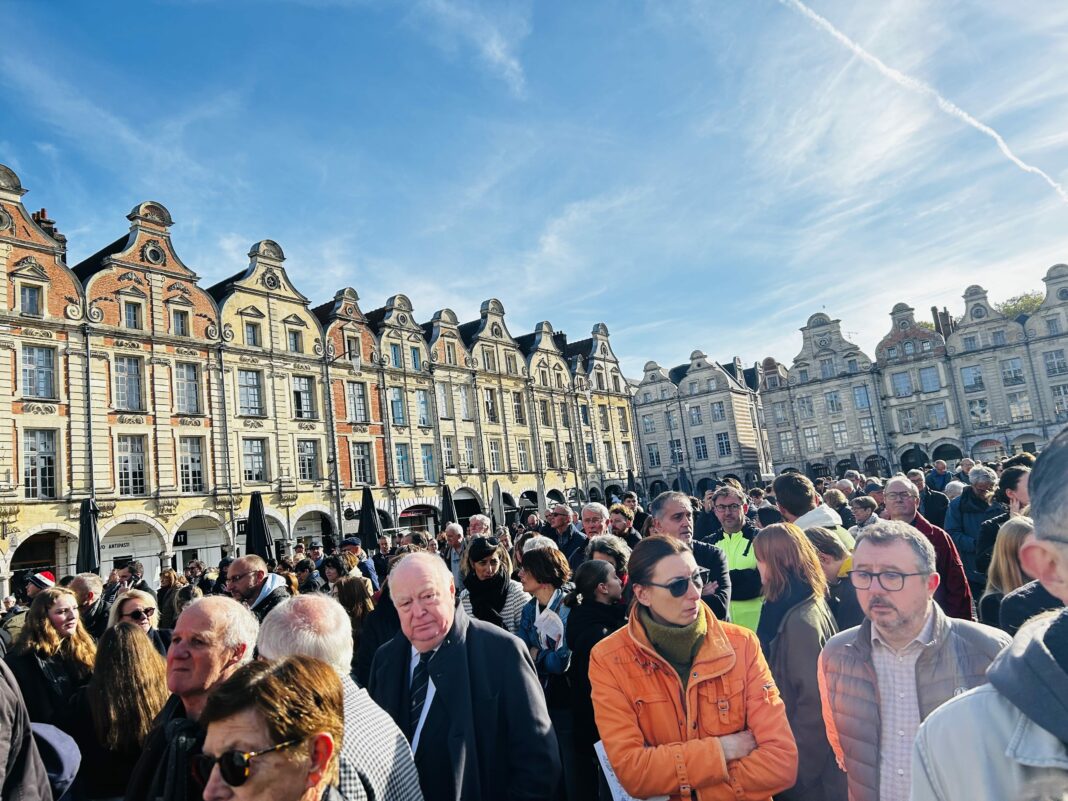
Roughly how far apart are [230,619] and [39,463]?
73.1ft

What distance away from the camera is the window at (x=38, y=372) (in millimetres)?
20891

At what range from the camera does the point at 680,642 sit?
293 centimetres

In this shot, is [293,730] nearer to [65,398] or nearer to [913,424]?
[65,398]

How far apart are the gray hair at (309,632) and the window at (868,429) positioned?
47171 mm

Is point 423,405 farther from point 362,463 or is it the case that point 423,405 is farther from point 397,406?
point 362,463

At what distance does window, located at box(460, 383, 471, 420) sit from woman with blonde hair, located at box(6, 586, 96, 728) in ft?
99.0

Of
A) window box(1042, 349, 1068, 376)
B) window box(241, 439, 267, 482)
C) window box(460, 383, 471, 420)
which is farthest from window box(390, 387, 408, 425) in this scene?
window box(1042, 349, 1068, 376)

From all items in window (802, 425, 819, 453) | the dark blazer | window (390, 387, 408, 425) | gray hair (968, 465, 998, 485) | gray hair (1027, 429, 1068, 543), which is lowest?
the dark blazer

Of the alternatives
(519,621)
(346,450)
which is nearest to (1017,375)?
(346,450)

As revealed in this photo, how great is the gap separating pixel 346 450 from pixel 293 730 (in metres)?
28.0

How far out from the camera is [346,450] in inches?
1137

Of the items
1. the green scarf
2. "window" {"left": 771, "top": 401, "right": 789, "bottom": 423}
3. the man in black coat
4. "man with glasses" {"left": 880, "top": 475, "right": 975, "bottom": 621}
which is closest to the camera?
the green scarf

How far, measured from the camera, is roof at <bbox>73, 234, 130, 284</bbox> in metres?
23.9

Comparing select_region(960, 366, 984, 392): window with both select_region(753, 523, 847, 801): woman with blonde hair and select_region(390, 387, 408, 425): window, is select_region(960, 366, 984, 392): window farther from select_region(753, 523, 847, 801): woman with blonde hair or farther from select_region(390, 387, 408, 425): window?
select_region(753, 523, 847, 801): woman with blonde hair
